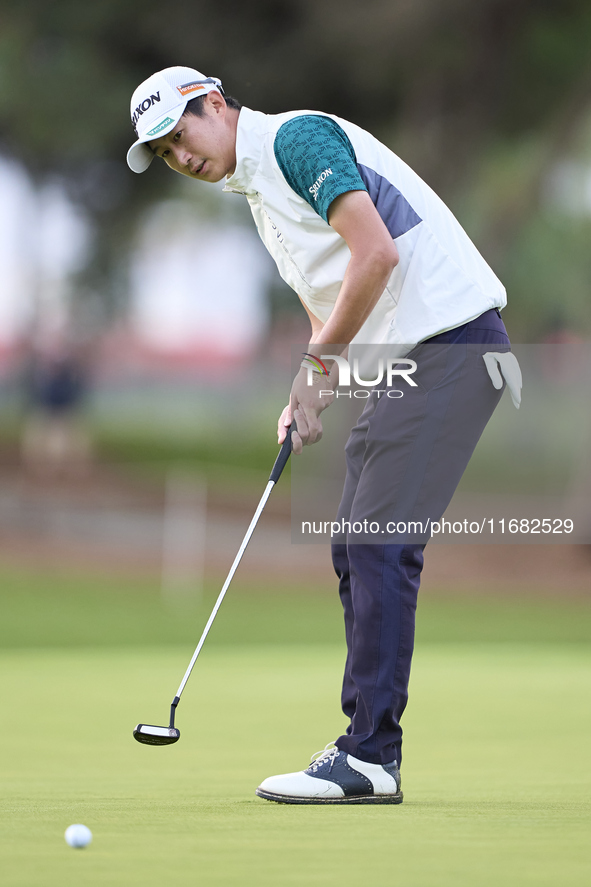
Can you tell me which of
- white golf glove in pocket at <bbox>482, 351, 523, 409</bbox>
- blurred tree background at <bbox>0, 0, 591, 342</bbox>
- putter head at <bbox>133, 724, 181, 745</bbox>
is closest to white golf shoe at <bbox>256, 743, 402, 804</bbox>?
putter head at <bbox>133, 724, 181, 745</bbox>

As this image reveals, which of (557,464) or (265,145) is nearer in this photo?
(265,145)

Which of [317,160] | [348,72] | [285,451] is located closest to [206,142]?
[317,160]

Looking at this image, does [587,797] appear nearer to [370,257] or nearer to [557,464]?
[370,257]

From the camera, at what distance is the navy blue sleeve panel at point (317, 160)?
2859mm

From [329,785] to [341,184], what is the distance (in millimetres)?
1381

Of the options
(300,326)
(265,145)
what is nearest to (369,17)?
(265,145)

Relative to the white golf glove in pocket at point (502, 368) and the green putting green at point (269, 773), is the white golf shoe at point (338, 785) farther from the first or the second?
the white golf glove in pocket at point (502, 368)

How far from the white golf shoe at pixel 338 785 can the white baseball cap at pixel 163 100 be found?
1.53 m

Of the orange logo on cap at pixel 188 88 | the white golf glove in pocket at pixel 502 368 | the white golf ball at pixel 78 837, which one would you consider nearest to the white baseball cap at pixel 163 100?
the orange logo on cap at pixel 188 88

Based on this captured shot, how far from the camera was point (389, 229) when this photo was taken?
9.93ft

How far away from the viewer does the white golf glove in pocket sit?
10.0 feet

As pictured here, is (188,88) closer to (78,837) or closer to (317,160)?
(317,160)

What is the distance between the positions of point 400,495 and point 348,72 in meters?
8.69

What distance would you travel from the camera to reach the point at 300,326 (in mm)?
23750
